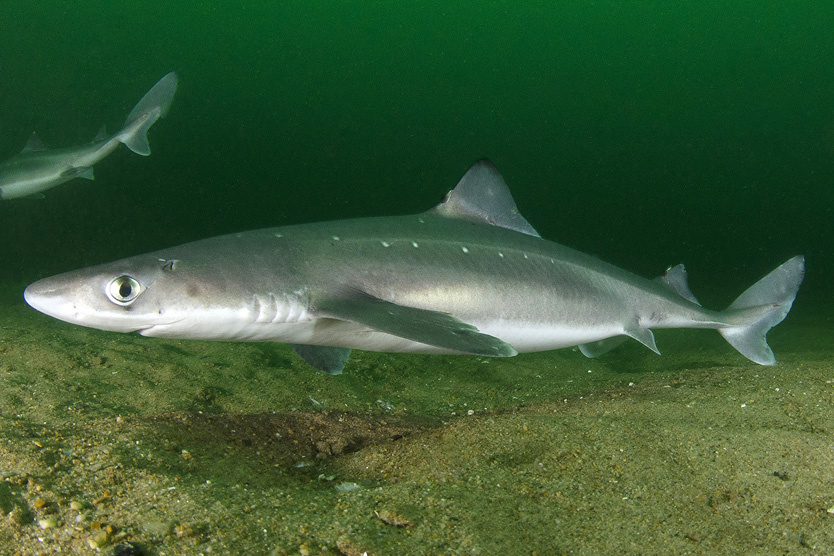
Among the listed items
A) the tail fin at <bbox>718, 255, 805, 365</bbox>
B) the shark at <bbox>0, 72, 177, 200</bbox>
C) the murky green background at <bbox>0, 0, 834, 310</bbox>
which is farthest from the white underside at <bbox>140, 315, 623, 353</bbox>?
the murky green background at <bbox>0, 0, 834, 310</bbox>

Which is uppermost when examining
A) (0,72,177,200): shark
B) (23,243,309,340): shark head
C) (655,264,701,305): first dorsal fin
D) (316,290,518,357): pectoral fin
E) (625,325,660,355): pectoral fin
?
(0,72,177,200): shark

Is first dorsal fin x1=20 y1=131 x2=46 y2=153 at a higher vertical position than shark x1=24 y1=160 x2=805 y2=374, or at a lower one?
higher

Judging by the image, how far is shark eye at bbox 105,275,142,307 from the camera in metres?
2.58

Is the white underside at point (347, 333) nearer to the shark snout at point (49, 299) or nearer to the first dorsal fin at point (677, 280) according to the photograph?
the shark snout at point (49, 299)

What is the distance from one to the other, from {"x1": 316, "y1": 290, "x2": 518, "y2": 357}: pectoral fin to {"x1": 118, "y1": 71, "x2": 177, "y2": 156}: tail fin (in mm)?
6146

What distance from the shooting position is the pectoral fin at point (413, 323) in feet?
9.19

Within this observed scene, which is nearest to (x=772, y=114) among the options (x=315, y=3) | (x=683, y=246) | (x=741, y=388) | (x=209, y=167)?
(x=683, y=246)

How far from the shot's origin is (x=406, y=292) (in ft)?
12.1

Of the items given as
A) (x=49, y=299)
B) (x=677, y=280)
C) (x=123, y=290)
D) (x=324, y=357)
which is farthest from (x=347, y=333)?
(x=677, y=280)

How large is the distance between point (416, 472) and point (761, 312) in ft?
15.1

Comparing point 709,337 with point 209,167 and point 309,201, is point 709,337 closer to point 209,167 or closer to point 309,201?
point 309,201

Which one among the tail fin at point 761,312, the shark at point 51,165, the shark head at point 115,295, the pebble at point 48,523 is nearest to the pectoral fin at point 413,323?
the shark head at point 115,295

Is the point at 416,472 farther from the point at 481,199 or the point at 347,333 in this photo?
the point at 481,199

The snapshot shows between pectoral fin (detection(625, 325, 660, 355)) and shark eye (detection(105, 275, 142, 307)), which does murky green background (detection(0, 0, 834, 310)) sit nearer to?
pectoral fin (detection(625, 325, 660, 355))
